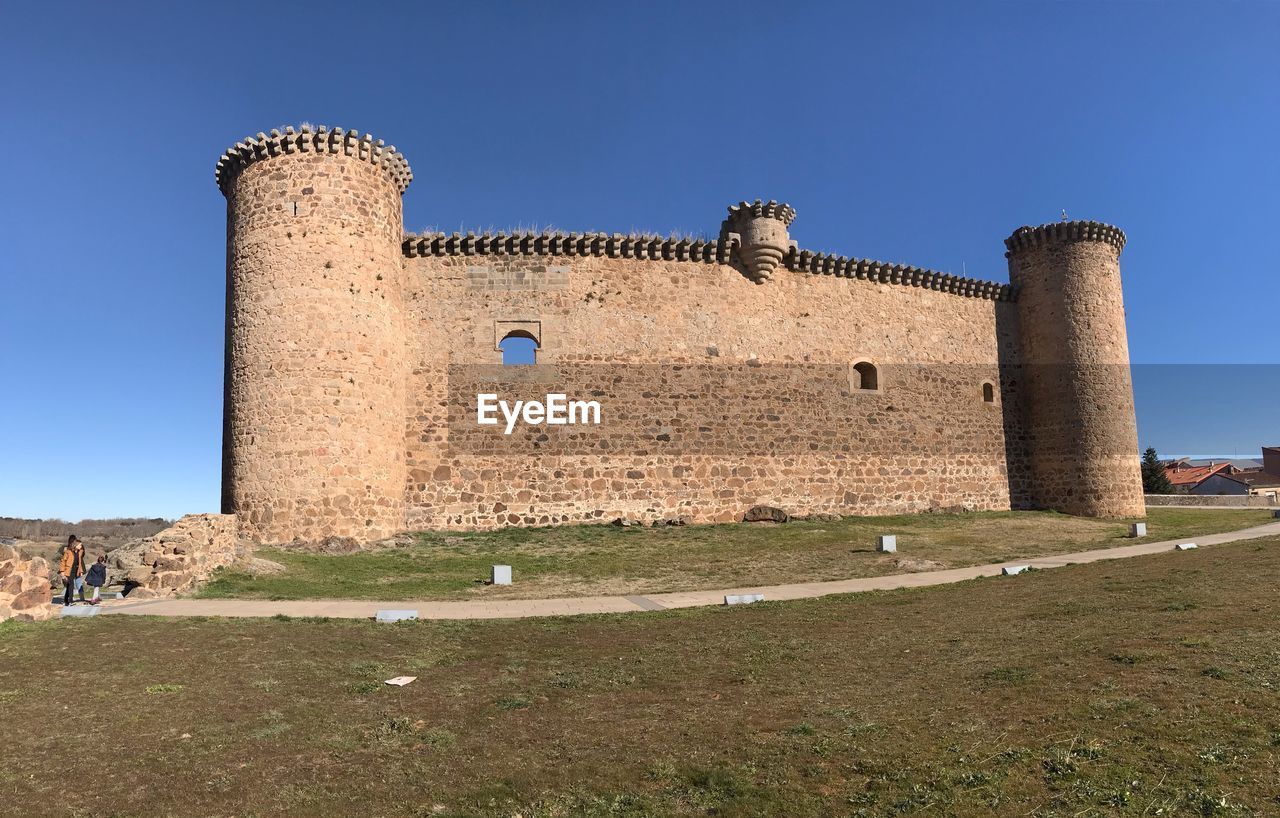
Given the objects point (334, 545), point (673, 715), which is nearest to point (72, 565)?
point (334, 545)

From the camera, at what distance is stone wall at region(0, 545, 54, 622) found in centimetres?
898

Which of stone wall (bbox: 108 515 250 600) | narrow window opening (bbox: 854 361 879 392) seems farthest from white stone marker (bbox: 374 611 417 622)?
narrow window opening (bbox: 854 361 879 392)

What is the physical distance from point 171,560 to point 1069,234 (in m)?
26.4

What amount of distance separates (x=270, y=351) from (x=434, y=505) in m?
5.35

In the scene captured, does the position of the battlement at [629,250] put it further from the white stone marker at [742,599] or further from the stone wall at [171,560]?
the white stone marker at [742,599]

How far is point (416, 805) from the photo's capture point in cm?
443

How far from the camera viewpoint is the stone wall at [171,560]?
38.6 feet

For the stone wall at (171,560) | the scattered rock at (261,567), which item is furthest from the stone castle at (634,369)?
the stone wall at (171,560)

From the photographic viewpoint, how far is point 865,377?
23.9 metres

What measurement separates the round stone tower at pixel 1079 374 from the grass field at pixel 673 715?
16777 mm

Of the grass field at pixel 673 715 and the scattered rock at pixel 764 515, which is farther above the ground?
the scattered rock at pixel 764 515

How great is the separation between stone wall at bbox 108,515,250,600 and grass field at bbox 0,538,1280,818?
266cm

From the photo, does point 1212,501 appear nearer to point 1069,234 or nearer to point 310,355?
point 1069,234

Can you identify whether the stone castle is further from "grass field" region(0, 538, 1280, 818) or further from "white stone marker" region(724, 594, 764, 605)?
"white stone marker" region(724, 594, 764, 605)
